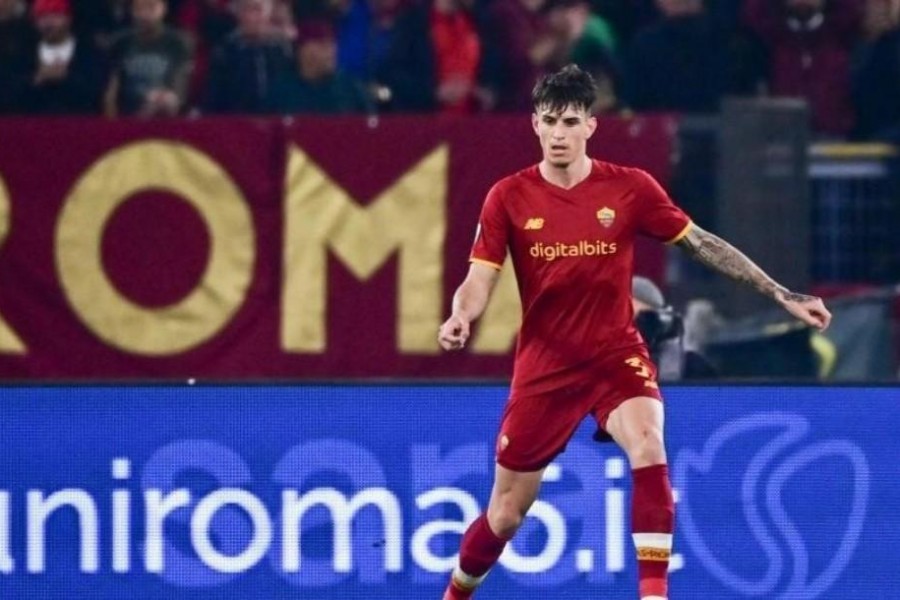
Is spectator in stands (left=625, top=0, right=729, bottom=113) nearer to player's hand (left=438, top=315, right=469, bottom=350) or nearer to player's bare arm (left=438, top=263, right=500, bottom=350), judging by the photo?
player's bare arm (left=438, top=263, right=500, bottom=350)

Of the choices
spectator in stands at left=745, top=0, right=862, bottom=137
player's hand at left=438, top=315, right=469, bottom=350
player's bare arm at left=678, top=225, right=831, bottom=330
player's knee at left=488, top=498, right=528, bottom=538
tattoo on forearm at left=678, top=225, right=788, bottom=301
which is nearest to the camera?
player's hand at left=438, top=315, right=469, bottom=350

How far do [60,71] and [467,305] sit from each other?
5962mm

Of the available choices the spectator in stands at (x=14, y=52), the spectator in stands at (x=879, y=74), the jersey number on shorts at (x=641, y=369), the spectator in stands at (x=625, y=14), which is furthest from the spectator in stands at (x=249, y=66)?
the jersey number on shorts at (x=641, y=369)

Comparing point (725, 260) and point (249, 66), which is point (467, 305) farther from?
point (249, 66)

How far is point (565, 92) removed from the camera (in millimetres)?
8695

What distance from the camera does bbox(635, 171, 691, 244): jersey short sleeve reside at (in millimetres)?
8852

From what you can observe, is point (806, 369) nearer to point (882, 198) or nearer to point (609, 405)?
point (882, 198)

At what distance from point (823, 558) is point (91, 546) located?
281 centimetres

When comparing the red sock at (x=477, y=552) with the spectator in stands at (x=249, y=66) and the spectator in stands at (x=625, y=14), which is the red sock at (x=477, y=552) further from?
the spectator in stands at (x=625, y=14)

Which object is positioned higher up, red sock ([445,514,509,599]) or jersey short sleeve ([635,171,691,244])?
jersey short sleeve ([635,171,691,244])

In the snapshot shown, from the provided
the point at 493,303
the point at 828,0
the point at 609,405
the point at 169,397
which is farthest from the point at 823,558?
the point at 828,0

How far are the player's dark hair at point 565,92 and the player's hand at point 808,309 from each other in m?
0.94

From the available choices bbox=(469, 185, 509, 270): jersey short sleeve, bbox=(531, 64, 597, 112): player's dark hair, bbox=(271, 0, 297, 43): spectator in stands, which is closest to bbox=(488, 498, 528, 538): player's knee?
bbox=(469, 185, 509, 270): jersey short sleeve

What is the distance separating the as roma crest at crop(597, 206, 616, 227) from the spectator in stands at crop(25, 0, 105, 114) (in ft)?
19.0
